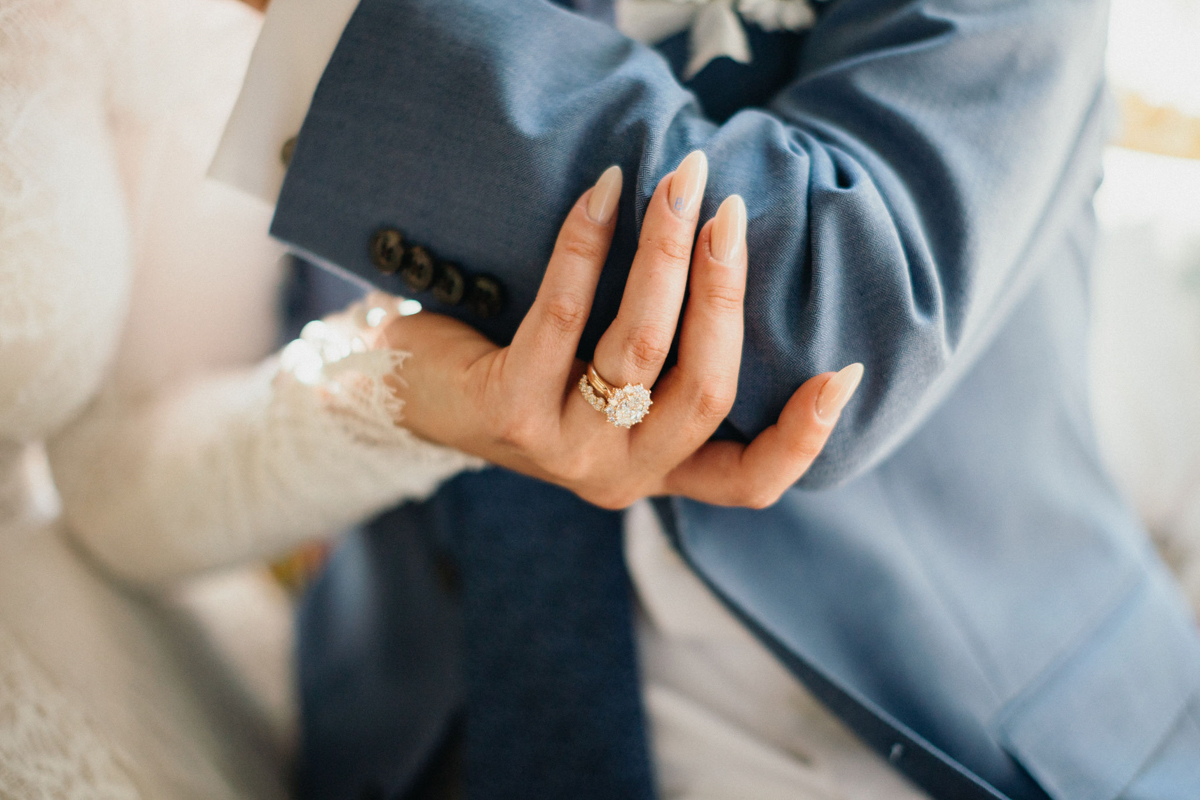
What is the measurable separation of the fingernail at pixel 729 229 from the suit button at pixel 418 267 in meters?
0.20

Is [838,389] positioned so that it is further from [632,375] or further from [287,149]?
[287,149]

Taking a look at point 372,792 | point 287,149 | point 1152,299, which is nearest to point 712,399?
point 287,149

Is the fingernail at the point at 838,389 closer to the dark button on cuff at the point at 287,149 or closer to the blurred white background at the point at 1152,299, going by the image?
the dark button on cuff at the point at 287,149

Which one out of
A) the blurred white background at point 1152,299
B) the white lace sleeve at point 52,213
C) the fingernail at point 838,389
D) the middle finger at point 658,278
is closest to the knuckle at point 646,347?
the middle finger at point 658,278

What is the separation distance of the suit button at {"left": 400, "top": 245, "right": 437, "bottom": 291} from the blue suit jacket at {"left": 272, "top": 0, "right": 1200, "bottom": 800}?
14 mm

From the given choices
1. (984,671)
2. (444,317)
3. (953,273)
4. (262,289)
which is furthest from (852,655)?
(262,289)

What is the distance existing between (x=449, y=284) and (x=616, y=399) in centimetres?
15

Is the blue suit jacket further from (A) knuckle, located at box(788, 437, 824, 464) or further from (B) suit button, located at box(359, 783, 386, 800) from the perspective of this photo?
(B) suit button, located at box(359, 783, 386, 800)

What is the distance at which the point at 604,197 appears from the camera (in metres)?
0.40

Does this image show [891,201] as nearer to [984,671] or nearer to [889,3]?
[889,3]

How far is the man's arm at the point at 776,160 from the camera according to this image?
1.32 feet

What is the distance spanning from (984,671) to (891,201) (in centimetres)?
47

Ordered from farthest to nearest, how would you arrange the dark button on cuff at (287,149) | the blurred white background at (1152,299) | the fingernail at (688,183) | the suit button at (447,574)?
the blurred white background at (1152,299) → the suit button at (447,574) → the dark button on cuff at (287,149) → the fingernail at (688,183)

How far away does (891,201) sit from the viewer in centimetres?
43
